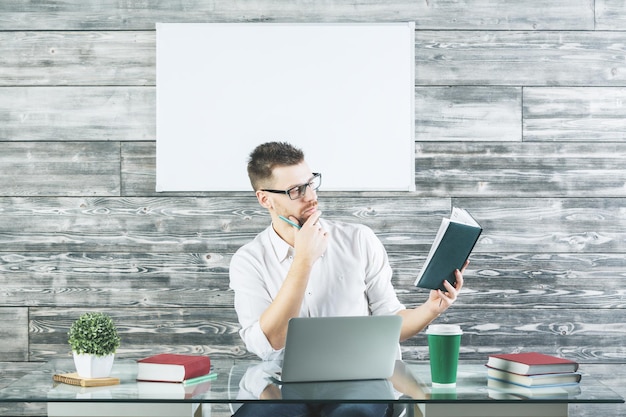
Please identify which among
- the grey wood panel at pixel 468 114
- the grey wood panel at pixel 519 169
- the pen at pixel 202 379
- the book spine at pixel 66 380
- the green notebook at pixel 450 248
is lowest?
the pen at pixel 202 379

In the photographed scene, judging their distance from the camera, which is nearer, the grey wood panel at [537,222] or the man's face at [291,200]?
the man's face at [291,200]

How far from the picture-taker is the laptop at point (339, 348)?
1.63m

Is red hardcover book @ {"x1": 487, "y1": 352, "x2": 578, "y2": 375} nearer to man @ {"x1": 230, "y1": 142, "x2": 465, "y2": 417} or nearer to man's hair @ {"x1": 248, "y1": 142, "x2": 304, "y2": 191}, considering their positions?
man @ {"x1": 230, "y1": 142, "x2": 465, "y2": 417}

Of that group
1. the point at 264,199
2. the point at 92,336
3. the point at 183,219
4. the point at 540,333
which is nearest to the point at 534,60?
the point at 540,333

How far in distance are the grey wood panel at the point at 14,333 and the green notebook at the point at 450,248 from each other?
68.0 inches

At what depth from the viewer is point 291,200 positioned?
2.25m

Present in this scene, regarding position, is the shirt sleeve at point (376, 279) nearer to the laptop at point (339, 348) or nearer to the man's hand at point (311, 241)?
the man's hand at point (311, 241)

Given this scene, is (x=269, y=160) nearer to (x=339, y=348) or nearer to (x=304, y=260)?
(x=304, y=260)

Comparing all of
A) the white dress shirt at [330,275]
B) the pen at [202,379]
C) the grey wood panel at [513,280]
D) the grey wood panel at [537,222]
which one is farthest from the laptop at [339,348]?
the grey wood panel at [537,222]

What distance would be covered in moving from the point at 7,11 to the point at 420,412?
2.25 meters

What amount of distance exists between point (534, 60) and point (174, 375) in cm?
193

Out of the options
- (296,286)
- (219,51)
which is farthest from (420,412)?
(219,51)

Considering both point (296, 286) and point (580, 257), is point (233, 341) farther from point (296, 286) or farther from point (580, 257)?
point (580, 257)

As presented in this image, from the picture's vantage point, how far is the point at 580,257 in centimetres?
287
